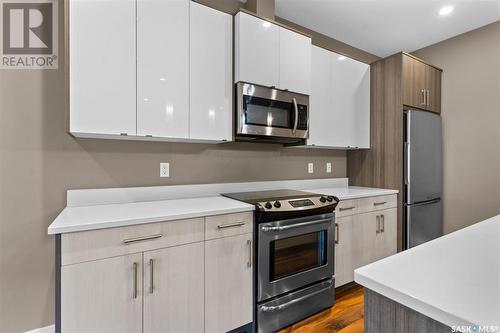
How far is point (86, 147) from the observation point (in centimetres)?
178

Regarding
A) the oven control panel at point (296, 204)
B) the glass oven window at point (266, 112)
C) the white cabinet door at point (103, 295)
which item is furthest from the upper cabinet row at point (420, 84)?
the white cabinet door at point (103, 295)

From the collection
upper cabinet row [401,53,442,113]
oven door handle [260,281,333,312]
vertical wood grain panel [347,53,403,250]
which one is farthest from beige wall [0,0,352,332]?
upper cabinet row [401,53,442,113]

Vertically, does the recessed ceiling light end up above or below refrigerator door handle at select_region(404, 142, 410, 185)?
above

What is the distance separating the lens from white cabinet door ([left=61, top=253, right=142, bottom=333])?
1.22 meters

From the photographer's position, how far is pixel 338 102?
2.77 m

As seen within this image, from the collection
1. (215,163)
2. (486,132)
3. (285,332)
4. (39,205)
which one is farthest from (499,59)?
(39,205)

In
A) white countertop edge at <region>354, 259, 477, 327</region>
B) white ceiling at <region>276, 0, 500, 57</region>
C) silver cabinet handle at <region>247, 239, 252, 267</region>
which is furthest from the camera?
white ceiling at <region>276, 0, 500, 57</region>

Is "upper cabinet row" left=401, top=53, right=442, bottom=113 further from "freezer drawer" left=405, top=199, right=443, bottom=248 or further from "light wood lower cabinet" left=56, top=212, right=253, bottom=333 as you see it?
"light wood lower cabinet" left=56, top=212, right=253, bottom=333

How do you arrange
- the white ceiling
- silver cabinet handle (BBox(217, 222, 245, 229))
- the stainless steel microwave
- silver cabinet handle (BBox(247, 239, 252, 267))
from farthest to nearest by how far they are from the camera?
the white ceiling, the stainless steel microwave, silver cabinet handle (BBox(247, 239, 252, 267)), silver cabinet handle (BBox(217, 222, 245, 229))

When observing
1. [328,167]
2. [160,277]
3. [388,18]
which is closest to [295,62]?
[388,18]

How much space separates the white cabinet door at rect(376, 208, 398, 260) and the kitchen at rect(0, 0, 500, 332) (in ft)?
0.07

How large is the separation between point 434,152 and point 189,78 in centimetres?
295

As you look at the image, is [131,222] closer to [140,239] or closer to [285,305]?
[140,239]

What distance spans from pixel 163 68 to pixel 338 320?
92.5 inches
